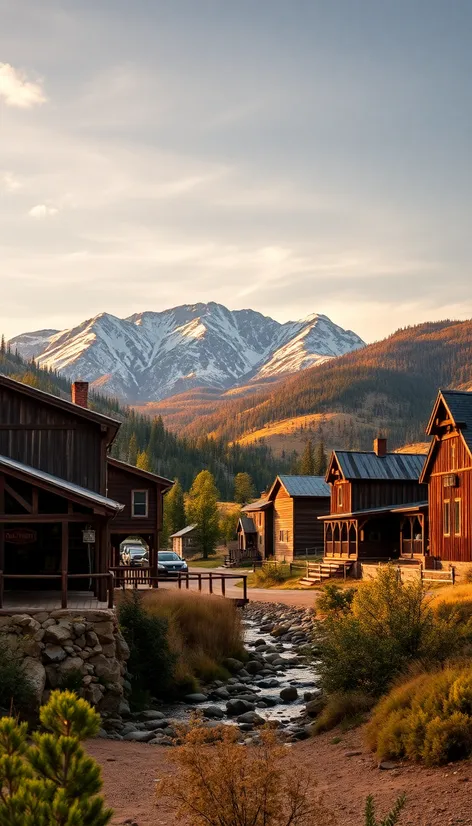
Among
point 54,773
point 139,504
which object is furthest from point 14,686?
point 139,504

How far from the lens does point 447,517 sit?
1636 inches

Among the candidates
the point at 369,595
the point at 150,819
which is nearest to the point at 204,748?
the point at 150,819

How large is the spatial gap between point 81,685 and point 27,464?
32.3 ft

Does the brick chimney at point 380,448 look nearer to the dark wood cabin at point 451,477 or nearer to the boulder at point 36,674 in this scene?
the dark wood cabin at point 451,477

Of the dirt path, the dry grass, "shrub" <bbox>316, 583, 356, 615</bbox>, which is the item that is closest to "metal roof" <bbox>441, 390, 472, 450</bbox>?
"shrub" <bbox>316, 583, 356, 615</bbox>

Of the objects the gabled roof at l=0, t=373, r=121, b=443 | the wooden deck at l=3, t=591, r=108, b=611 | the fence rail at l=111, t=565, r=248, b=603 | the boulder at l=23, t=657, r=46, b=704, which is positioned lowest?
the boulder at l=23, t=657, r=46, b=704

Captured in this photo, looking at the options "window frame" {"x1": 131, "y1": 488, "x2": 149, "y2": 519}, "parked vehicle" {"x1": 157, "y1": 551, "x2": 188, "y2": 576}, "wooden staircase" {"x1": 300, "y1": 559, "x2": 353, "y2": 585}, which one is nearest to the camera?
"window frame" {"x1": 131, "y1": 488, "x2": 149, "y2": 519}

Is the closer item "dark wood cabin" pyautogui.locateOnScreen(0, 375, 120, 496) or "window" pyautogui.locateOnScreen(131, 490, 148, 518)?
"dark wood cabin" pyautogui.locateOnScreen(0, 375, 120, 496)

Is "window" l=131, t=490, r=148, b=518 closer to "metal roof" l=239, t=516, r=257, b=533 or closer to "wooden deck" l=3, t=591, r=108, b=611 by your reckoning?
"wooden deck" l=3, t=591, r=108, b=611

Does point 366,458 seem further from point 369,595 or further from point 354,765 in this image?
point 354,765

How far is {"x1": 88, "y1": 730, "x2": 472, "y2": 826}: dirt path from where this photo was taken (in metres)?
10.9

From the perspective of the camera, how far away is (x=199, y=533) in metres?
90.1

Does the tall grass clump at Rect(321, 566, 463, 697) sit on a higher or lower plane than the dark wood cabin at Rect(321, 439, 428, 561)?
lower

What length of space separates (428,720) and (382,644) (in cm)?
423
